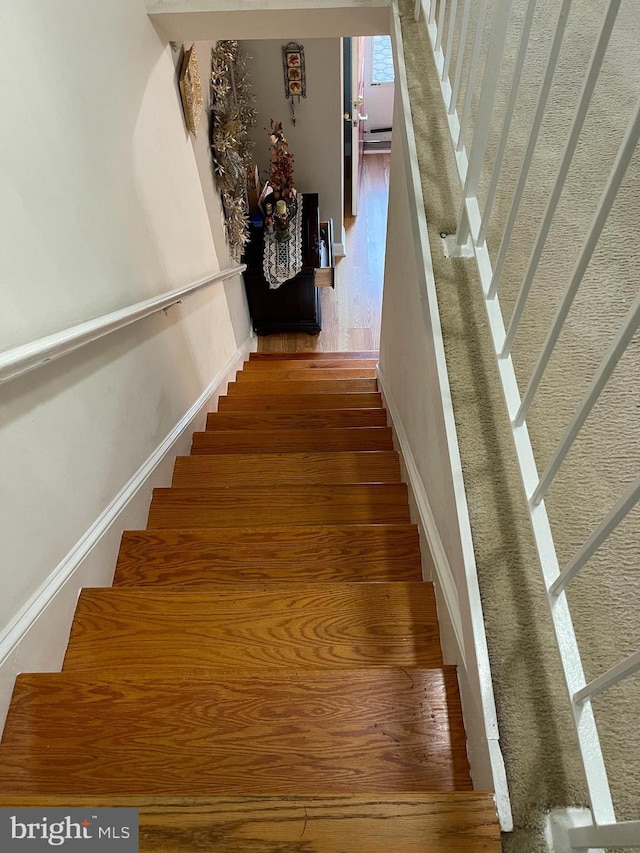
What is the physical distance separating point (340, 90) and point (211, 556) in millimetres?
3904

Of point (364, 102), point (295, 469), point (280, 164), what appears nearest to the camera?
point (295, 469)

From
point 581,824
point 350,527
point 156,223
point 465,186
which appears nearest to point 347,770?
point 581,824

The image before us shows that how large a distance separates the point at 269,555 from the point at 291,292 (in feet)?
10.4

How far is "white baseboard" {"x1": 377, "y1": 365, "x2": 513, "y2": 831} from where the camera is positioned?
0.91 meters

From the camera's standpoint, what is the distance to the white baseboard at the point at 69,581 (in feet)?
4.07

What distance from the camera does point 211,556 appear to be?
171cm

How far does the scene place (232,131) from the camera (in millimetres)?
3441

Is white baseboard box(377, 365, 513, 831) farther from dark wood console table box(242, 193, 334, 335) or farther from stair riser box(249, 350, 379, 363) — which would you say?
dark wood console table box(242, 193, 334, 335)

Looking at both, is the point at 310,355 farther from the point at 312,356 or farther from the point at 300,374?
the point at 300,374

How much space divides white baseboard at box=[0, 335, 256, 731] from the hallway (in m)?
2.60

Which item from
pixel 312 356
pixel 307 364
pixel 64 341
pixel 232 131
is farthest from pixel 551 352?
pixel 312 356

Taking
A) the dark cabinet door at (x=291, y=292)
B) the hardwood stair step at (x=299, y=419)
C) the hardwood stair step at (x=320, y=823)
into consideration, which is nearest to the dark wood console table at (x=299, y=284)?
the dark cabinet door at (x=291, y=292)

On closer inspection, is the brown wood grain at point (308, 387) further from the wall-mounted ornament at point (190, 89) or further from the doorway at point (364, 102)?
the doorway at point (364, 102)

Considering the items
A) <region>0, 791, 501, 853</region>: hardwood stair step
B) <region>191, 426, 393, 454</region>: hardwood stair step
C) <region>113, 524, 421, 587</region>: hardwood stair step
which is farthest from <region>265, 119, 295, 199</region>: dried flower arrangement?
<region>0, 791, 501, 853</region>: hardwood stair step
